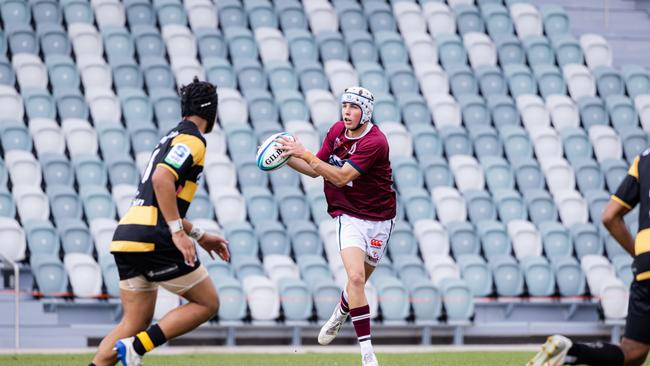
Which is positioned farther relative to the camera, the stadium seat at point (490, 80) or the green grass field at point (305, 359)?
the stadium seat at point (490, 80)

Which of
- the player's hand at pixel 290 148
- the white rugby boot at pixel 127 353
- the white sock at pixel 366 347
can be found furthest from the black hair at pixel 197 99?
the white sock at pixel 366 347

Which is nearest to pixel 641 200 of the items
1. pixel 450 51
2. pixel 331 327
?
pixel 331 327

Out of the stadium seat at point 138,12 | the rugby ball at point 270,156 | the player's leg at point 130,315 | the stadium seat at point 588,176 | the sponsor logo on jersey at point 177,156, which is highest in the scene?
the stadium seat at point 138,12

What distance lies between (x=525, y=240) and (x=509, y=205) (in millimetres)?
674

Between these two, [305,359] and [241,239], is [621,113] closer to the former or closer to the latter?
[241,239]

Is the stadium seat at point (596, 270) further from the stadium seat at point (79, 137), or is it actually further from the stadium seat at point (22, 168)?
the stadium seat at point (22, 168)

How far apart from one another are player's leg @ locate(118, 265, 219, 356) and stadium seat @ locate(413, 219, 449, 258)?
8.95 meters

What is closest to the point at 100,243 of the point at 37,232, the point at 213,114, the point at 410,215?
the point at 37,232

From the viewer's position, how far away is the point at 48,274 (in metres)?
13.5

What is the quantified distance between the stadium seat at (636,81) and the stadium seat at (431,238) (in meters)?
5.43

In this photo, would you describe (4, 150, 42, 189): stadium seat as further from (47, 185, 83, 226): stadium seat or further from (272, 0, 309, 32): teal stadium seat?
(272, 0, 309, 32): teal stadium seat

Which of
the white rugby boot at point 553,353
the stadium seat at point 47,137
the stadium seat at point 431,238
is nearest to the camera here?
the white rugby boot at point 553,353

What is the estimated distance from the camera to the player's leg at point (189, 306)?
6.62 metres

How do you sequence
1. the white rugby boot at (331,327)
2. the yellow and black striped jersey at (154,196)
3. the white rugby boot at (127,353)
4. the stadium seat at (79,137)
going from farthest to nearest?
the stadium seat at (79,137), the white rugby boot at (331,327), the yellow and black striped jersey at (154,196), the white rugby boot at (127,353)
